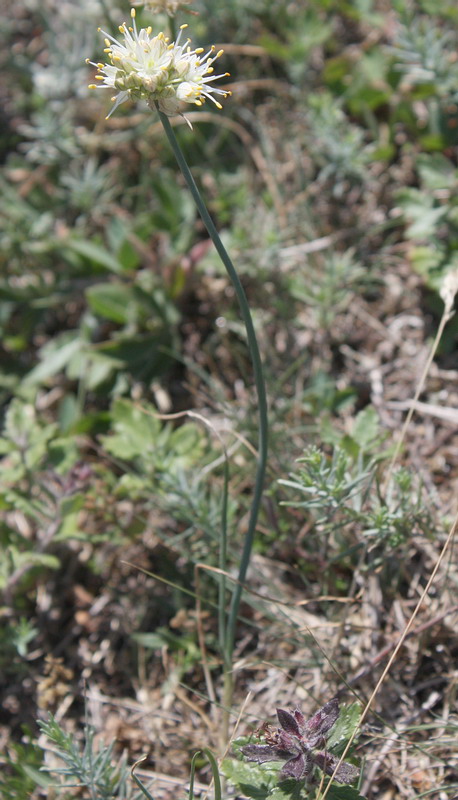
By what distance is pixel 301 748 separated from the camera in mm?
1916

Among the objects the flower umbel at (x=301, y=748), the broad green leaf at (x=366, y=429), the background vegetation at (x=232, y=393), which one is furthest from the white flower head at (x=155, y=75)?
the flower umbel at (x=301, y=748)

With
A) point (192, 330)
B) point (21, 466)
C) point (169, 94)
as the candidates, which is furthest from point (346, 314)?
point (169, 94)

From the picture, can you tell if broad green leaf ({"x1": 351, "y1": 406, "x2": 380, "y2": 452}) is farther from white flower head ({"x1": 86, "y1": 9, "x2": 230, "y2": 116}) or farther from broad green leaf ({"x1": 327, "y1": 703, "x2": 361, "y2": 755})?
white flower head ({"x1": 86, "y1": 9, "x2": 230, "y2": 116})

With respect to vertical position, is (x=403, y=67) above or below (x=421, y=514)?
above

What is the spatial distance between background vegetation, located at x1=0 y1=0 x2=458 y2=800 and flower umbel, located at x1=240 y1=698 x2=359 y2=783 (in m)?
0.13

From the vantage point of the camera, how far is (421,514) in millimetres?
2238

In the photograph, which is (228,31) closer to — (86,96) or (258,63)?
(258,63)

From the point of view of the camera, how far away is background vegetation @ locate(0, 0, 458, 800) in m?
2.38

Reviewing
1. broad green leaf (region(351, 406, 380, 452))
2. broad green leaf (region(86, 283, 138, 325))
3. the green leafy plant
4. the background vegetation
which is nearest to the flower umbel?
the background vegetation

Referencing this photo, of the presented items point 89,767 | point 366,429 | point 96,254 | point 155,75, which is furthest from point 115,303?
point 89,767

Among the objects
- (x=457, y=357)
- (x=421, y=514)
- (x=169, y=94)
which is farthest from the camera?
(x=457, y=357)

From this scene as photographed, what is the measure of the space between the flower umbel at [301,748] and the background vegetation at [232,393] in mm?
130

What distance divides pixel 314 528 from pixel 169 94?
159 centimetres

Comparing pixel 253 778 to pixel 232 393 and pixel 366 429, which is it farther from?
pixel 232 393
